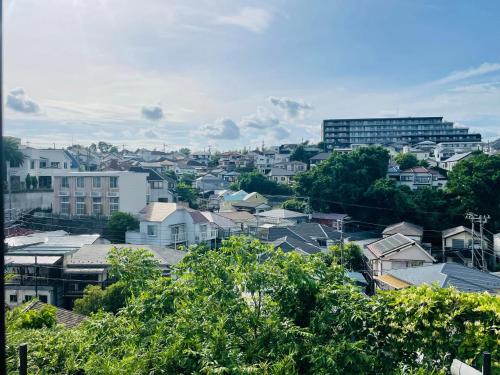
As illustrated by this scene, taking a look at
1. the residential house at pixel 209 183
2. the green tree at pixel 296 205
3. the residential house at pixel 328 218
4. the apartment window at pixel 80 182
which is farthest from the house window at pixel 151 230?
the residential house at pixel 209 183

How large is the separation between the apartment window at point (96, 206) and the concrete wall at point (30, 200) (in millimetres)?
5343

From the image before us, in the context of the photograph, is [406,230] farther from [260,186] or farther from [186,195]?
[186,195]

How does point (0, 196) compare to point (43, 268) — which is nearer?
point (0, 196)

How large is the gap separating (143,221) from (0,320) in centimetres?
2123

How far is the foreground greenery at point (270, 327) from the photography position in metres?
3.64

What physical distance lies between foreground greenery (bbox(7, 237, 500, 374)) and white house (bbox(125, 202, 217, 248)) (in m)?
17.4

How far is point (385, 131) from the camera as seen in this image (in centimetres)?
6900

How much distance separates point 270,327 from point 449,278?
33.2ft

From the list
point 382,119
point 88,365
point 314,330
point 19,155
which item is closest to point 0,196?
point 88,365

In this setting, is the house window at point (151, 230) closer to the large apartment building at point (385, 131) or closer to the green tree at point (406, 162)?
the green tree at point (406, 162)

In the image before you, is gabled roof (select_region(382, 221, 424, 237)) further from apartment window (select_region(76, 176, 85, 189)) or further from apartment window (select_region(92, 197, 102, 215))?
apartment window (select_region(76, 176, 85, 189))

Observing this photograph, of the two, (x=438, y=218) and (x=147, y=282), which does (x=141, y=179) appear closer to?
(x=438, y=218)

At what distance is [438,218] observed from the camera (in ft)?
91.8

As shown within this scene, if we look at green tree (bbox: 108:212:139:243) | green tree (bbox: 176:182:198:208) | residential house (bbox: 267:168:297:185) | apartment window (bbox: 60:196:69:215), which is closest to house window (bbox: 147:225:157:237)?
green tree (bbox: 108:212:139:243)
